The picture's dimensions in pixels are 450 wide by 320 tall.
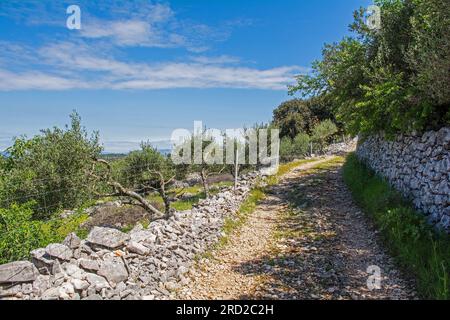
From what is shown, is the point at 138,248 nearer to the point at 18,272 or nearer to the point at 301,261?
the point at 18,272

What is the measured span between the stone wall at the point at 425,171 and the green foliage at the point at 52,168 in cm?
1229

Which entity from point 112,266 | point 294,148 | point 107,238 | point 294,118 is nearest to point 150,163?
Result: point 107,238

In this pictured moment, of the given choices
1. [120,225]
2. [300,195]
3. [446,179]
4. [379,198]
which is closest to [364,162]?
[300,195]

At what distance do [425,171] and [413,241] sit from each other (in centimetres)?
248

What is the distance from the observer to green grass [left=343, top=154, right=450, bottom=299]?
5231 millimetres

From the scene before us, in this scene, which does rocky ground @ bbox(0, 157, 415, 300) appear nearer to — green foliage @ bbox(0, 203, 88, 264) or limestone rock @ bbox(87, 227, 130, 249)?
limestone rock @ bbox(87, 227, 130, 249)

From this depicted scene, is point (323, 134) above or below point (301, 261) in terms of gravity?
above

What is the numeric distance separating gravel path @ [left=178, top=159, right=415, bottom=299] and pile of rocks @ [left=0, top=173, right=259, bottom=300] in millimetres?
465

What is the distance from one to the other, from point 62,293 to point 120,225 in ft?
44.8

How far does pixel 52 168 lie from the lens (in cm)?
1252

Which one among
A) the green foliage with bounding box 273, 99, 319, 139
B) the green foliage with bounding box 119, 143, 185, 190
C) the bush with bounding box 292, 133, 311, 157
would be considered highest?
the green foliage with bounding box 273, 99, 319, 139

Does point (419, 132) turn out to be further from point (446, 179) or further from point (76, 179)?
point (76, 179)

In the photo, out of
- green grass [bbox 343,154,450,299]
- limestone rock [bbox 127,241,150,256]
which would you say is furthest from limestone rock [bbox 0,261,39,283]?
green grass [bbox 343,154,450,299]

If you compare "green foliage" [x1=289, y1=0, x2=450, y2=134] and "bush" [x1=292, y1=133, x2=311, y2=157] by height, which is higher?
"green foliage" [x1=289, y1=0, x2=450, y2=134]
